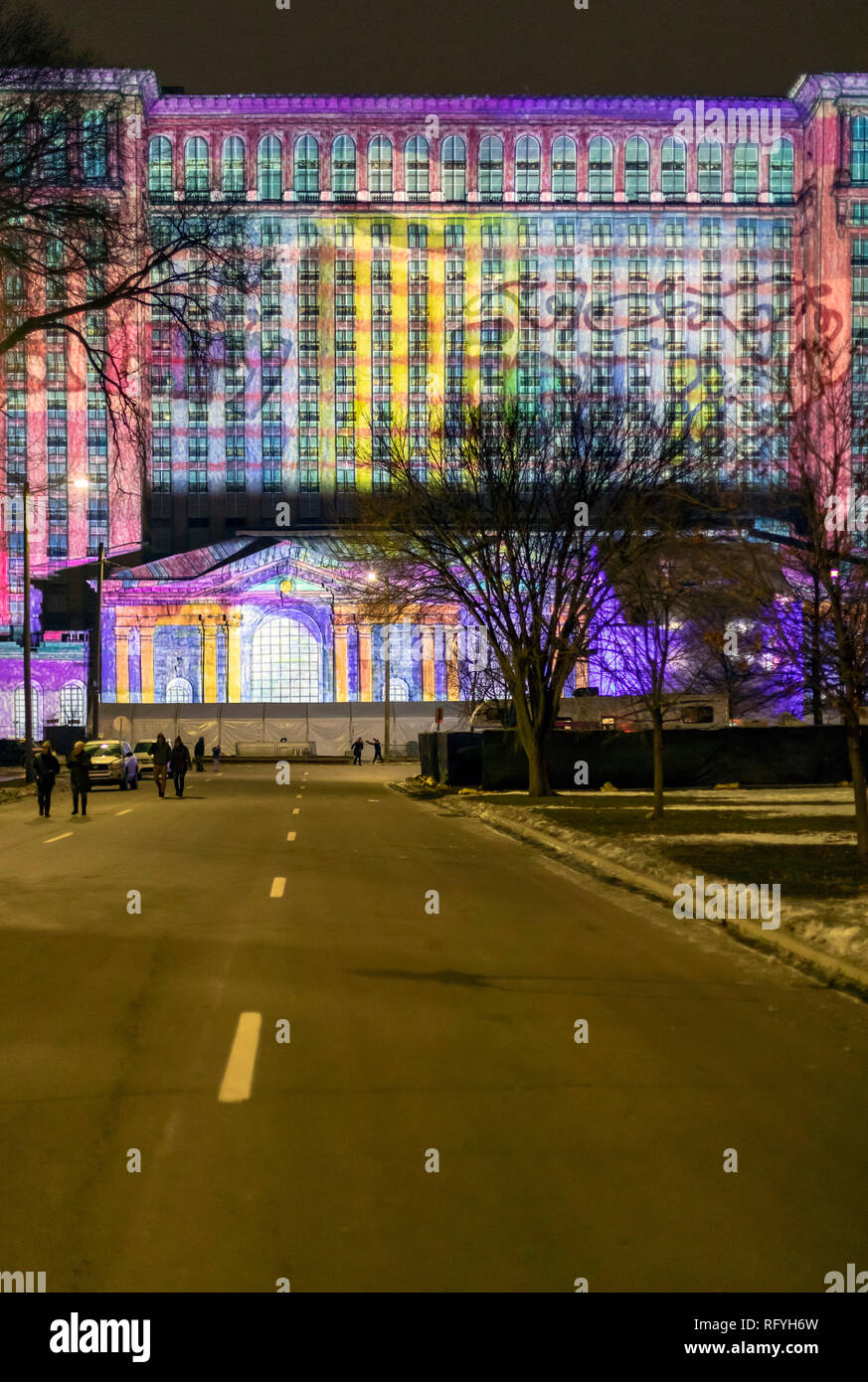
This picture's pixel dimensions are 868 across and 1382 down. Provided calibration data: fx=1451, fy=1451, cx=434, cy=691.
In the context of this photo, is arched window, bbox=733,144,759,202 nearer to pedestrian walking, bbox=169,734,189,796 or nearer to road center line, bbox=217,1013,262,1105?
pedestrian walking, bbox=169,734,189,796

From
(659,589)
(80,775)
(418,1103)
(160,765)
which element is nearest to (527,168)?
(160,765)

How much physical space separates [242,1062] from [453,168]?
438 ft

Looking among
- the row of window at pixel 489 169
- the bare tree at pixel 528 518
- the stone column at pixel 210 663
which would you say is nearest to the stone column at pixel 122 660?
the stone column at pixel 210 663

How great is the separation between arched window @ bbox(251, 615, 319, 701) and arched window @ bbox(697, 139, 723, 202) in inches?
2414

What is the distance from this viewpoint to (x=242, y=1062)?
24.2ft

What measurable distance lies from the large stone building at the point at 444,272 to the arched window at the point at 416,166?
0.20 meters

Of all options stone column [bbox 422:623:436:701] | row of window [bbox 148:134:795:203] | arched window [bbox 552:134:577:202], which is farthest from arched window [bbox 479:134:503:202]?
stone column [bbox 422:623:436:701]

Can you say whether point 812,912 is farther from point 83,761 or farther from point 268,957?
point 83,761

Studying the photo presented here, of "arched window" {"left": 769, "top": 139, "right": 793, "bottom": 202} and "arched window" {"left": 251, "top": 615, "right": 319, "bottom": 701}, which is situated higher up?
"arched window" {"left": 769, "top": 139, "right": 793, "bottom": 202}

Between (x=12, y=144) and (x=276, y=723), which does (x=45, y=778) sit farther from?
(x=276, y=723)

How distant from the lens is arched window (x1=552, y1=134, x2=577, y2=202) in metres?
132

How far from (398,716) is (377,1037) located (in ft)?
248

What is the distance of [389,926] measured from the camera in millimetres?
12562
